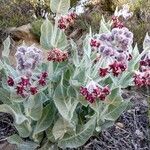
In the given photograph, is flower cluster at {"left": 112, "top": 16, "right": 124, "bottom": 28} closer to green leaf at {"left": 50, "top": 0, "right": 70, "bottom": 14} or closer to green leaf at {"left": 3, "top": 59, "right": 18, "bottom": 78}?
green leaf at {"left": 50, "top": 0, "right": 70, "bottom": 14}

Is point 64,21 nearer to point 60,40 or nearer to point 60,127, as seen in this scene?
point 60,40

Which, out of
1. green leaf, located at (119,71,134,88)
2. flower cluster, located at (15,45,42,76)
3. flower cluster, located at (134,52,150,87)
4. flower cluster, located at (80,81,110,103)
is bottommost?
green leaf, located at (119,71,134,88)

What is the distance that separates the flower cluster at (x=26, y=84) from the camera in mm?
3273

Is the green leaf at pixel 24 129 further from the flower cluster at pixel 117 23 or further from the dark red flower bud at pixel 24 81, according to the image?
the flower cluster at pixel 117 23

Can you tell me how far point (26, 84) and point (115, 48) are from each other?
593mm

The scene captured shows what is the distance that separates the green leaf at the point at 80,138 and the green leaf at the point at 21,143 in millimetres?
197

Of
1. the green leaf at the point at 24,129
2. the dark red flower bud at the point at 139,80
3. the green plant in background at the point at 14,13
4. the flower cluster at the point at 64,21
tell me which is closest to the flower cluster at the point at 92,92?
the dark red flower bud at the point at 139,80

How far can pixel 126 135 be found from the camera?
13.8 ft

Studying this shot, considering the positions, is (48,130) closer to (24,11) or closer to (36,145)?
(36,145)

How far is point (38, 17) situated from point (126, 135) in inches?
142

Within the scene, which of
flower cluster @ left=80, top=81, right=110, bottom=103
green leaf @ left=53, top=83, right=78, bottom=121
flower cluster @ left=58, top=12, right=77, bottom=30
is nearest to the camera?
flower cluster @ left=80, top=81, right=110, bottom=103

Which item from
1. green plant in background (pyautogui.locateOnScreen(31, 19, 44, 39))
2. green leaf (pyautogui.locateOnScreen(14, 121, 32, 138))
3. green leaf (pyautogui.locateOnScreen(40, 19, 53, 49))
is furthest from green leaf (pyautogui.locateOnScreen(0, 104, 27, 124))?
green plant in background (pyautogui.locateOnScreen(31, 19, 44, 39))

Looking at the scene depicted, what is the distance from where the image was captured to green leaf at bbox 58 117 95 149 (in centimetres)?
371

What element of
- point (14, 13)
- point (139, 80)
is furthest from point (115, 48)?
point (14, 13)
